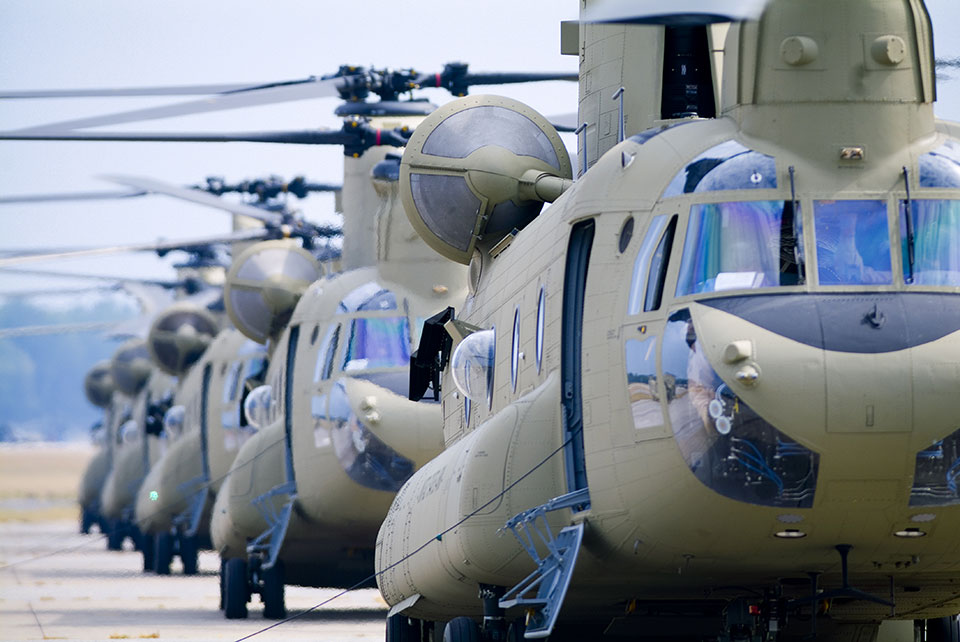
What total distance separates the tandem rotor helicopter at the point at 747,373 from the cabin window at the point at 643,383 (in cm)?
2

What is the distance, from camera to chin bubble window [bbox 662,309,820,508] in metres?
8.66

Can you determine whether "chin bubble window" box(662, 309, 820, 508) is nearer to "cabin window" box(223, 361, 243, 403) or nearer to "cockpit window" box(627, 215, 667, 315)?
"cockpit window" box(627, 215, 667, 315)

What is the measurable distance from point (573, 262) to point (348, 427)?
7859mm

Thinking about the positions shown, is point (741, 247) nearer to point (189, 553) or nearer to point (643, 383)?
point (643, 383)

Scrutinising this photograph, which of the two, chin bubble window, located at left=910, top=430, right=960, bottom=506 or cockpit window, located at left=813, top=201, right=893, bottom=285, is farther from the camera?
cockpit window, located at left=813, top=201, right=893, bottom=285

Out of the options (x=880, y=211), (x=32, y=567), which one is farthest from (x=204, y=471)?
(x=880, y=211)

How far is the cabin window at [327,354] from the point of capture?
1878cm

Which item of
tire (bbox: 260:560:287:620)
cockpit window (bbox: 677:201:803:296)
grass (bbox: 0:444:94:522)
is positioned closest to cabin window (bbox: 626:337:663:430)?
cockpit window (bbox: 677:201:803:296)

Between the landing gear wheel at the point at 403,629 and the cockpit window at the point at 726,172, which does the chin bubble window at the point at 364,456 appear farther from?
the cockpit window at the point at 726,172

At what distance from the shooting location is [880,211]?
918 cm

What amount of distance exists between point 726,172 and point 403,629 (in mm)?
5718

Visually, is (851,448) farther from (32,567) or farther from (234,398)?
(32,567)

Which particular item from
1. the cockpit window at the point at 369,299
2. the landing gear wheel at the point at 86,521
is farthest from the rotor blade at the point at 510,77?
the landing gear wheel at the point at 86,521

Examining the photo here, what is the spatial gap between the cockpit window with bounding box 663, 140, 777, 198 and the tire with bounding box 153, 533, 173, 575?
957 inches
